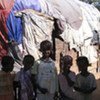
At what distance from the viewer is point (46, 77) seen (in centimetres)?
662

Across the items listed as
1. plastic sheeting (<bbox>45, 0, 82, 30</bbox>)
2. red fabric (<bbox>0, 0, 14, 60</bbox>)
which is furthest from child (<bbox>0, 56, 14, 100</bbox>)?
plastic sheeting (<bbox>45, 0, 82, 30</bbox>)

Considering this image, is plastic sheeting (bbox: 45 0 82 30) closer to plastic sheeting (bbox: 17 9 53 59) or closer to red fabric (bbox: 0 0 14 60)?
plastic sheeting (bbox: 17 9 53 59)

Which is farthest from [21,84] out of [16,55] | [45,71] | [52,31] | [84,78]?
[52,31]

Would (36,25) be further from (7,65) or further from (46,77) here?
(46,77)

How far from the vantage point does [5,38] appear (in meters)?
12.7

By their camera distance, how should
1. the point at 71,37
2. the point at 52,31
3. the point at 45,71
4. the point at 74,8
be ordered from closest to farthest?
1. the point at 45,71
2. the point at 52,31
3. the point at 71,37
4. the point at 74,8

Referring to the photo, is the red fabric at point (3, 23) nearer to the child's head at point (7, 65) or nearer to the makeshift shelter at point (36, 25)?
the makeshift shelter at point (36, 25)

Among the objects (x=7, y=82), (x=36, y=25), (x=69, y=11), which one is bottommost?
(x=7, y=82)

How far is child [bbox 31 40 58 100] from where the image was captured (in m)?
6.58

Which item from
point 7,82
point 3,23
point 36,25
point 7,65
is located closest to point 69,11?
point 36,25

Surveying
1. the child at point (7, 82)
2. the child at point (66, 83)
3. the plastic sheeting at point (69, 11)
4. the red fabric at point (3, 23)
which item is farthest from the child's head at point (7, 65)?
the plastic sheeting at point (69, 11)

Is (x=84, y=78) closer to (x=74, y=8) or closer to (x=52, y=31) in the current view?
(x=52, y=31)

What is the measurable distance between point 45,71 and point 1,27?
621 centimetres

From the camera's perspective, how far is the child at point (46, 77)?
658 cm
